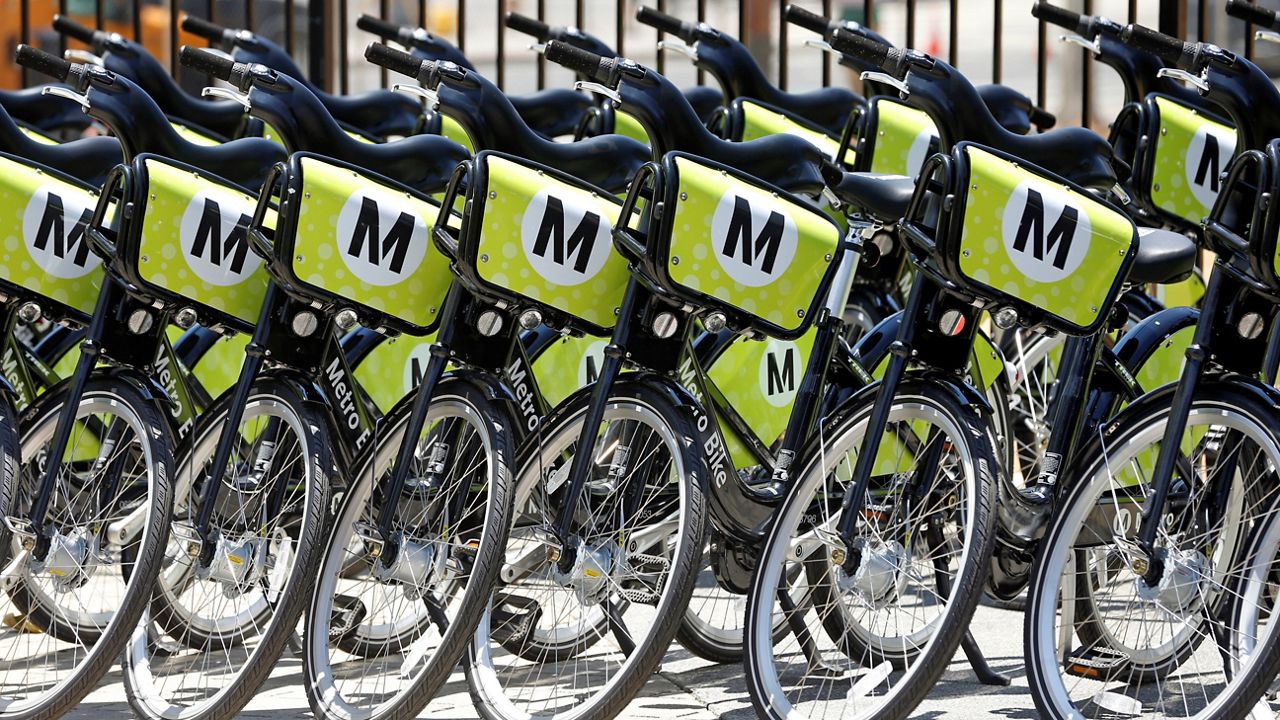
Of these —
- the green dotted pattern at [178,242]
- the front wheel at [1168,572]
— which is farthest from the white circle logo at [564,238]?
the front wheel at [1168,572]

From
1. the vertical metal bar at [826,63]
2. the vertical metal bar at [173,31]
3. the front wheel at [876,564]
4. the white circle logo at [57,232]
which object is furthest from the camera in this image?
the vertical metal bar at [826,63]

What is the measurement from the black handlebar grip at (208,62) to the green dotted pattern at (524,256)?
664 mm

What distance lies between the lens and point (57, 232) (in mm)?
3986

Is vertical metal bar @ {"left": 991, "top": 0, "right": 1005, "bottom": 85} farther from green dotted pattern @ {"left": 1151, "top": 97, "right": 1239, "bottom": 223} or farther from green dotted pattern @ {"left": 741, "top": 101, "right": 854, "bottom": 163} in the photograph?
green dotted pattern @ {"left": 1151, "top": 97, "right": 1239, "bottom": 223}

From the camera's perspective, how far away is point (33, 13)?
15461 millimetres

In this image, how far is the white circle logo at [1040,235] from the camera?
335cm

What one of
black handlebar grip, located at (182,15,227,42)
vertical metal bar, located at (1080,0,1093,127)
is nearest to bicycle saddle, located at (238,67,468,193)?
black handlebar grip, located at (182,15,227,42)

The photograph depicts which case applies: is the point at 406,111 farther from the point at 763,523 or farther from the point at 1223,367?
the point at 1223,367

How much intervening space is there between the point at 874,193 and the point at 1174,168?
103 cm

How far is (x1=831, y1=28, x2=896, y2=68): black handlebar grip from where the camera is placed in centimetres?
370

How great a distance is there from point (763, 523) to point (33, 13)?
13.2 meters

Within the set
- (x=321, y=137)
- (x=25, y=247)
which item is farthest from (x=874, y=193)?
(x=25, y=247)

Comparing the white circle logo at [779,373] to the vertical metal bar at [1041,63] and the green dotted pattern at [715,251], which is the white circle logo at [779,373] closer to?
the green dotted pattern at [715,251]

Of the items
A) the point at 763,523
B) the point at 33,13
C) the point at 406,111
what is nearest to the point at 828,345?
the point at 763,523
